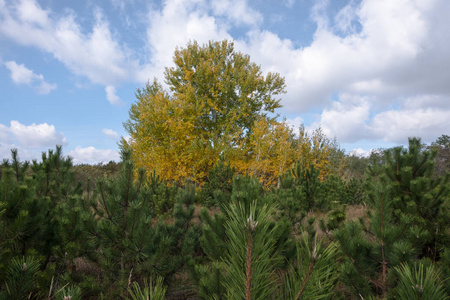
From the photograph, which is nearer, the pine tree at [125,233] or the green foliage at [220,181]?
the pine tree at [125,233]

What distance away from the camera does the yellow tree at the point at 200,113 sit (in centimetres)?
1391

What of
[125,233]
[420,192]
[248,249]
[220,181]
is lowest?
[125,233]

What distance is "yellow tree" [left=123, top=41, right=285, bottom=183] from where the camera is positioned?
13.9 m

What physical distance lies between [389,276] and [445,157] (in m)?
24.6

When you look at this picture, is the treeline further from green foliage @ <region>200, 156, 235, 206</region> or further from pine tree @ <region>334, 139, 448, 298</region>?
green foliage @ <region>200, 156, 235, 206</region>

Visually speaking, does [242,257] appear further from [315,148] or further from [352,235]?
[315,148]

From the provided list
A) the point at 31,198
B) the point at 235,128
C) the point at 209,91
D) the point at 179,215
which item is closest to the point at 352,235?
the point at 179,215

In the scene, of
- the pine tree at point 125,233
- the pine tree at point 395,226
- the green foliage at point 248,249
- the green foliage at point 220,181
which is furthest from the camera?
the green foliage at point 220,181

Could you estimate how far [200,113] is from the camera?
51.0ft

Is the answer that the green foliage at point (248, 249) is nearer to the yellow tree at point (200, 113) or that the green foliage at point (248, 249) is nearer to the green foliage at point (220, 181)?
the green foliage at point (220, 181)

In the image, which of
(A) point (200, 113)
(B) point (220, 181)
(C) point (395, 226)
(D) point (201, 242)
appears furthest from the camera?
(A) point (200, 113)

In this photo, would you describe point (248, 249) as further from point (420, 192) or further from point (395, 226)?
point (420, 192)

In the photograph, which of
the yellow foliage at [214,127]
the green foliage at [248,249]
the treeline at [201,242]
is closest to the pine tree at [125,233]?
the treeline at [201,242]

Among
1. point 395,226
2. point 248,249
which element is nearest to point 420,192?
point 395,226
